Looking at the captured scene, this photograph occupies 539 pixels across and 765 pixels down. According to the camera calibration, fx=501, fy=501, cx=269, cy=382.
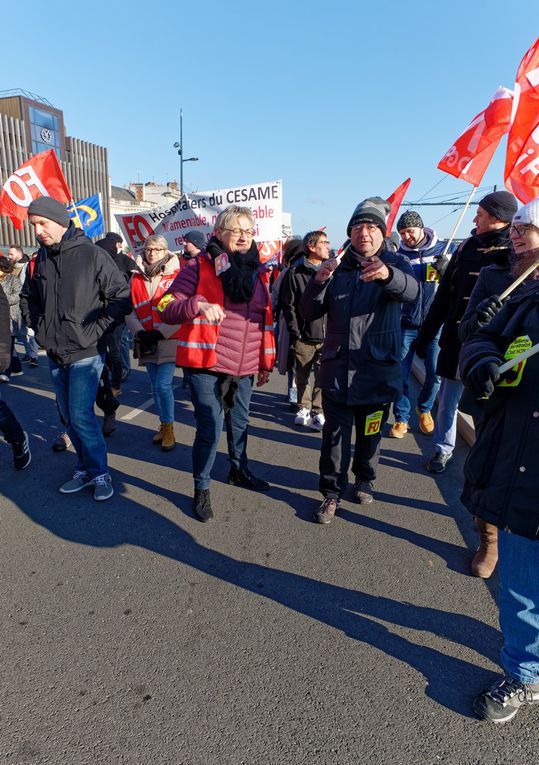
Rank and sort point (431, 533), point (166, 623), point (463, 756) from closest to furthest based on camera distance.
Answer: point (463, 756) → point (166, 623) → point (431, 533)

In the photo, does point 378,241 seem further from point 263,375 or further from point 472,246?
point 263,375

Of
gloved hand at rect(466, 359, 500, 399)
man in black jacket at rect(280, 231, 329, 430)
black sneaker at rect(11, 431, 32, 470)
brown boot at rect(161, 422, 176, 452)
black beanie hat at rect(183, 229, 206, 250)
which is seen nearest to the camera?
gloved hand at rect(466, 359, 500, 399)

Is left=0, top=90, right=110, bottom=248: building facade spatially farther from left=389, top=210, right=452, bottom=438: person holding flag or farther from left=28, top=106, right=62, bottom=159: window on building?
left=389, top=210, right=452, bottom=438: person holding flag

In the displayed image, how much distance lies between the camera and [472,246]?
370 centimetres

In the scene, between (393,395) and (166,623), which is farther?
(393,395)

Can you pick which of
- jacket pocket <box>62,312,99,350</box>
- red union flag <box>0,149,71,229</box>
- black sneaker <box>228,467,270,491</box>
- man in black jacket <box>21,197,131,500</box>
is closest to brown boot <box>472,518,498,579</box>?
black sneaker <box>228,467,270,491</box>

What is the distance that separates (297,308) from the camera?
5.41 m

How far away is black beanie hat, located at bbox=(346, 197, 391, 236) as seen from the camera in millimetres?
3041

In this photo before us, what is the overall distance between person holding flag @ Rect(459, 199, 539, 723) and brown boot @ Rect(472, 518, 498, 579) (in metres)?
0.90

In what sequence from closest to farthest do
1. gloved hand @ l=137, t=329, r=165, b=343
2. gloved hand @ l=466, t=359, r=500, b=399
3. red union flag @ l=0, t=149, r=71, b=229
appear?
gloved hand @ l=466, t=359, r=500, b=399 < gloved hand @ l=137, t=329, r=165, b=343 < red union flag @ l=0, t=149, r=71, b=229

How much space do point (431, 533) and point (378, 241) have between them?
197 cm

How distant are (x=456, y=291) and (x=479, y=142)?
2.35 meters

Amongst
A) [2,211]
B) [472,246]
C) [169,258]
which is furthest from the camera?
[2,211]

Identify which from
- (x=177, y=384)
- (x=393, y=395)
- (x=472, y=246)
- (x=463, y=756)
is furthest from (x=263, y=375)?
(x=177, y=384)
